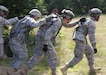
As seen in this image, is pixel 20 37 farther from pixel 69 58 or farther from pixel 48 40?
pixel 69 58

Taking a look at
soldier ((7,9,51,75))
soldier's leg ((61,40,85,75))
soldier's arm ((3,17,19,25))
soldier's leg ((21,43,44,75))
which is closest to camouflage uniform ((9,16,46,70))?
soldier ((7,9,51,75))

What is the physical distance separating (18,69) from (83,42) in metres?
1.77

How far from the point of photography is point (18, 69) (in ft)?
29.2

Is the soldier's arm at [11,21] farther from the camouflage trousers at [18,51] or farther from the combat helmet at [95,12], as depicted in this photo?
the combat helmet at [95,12]

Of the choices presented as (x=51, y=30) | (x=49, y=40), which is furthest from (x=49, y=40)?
(x=51, y=30)

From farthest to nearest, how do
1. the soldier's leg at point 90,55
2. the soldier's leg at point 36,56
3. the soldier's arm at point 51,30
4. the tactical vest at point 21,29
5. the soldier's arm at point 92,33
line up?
the soldier's leg at point 90,55 → the soldier's arm at point 92,33 → the soldier's leg at point 36,56 → the tactical vest at point 21,29 → the soldier's arm at point 51,30

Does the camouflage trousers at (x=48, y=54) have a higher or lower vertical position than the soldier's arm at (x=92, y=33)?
lower

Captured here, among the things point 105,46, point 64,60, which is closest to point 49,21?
point 64,60

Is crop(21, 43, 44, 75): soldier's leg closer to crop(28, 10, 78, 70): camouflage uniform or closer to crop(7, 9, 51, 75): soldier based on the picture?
crop(28, 10, 78, 70): camouflage uniform

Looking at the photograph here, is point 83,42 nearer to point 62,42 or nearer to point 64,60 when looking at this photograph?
point 64,60

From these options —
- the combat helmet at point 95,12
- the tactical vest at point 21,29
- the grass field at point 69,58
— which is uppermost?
the combat helmet at point 95,12

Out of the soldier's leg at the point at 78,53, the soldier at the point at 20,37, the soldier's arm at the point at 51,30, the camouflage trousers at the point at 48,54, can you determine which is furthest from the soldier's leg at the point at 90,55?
the soldier at the point at 20,37

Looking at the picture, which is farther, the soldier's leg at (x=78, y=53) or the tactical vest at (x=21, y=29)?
the soldier's leg at (x=78, y=53)

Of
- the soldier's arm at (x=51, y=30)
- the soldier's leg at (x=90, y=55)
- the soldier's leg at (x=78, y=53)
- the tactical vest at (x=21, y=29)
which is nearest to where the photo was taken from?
the soldier's arm at (x=51, y=30)
